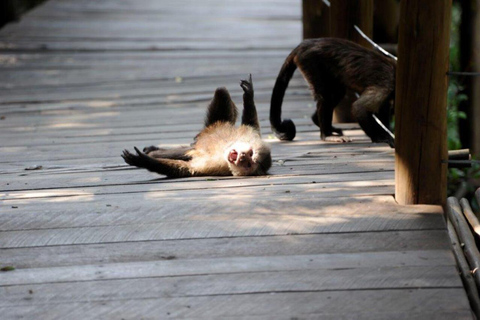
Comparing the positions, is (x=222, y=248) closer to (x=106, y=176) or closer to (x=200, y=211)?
(x=200, y=211)

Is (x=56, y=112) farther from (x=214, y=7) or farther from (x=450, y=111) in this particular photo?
(x=214, y=7)

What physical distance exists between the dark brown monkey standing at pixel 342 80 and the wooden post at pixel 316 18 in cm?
182

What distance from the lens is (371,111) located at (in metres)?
5.12

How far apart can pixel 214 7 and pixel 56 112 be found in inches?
250

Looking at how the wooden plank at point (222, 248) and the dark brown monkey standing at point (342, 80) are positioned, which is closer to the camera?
the wooden plank at point (222, 248)

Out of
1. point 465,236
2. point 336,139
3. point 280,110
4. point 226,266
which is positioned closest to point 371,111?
point 336,139

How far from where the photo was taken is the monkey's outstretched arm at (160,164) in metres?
4.02

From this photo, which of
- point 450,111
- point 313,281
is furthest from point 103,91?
point 313,281

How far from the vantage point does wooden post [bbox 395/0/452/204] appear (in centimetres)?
298

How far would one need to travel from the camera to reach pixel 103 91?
296 inches

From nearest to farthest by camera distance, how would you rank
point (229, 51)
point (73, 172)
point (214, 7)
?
point (73, 172) → point (229, 51) → point (214, 7)

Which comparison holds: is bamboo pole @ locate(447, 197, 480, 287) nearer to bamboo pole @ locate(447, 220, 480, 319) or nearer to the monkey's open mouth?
bamboo pole @ locate(447, 220, 480, 319)

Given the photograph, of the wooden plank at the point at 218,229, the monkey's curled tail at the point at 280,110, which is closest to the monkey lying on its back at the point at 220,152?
the monkey's curled tail at the point at 280,110

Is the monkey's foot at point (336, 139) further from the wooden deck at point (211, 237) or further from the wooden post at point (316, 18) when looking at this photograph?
the wooden post at point (316, 18)
